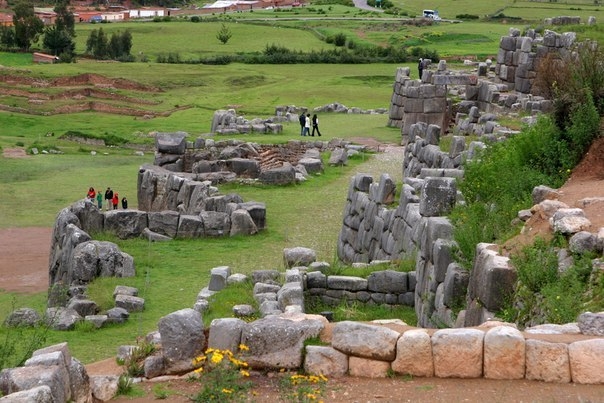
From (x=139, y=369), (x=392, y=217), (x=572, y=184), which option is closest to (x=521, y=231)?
(x=572, y=184)

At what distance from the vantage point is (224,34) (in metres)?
113

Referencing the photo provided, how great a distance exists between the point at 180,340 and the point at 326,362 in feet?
6.08

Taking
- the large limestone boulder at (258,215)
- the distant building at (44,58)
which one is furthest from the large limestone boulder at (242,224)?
the distant building at (44,58)

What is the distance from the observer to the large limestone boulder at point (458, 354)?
1403 centimetres

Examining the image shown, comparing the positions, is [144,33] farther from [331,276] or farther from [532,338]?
[532,338]

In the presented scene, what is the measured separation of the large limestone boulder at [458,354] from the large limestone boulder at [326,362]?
1.11 meters

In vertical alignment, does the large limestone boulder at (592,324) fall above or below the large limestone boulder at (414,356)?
above

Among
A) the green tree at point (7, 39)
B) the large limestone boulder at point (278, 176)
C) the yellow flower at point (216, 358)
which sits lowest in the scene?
the green tree at point (7, 39)

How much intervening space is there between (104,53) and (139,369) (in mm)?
89142

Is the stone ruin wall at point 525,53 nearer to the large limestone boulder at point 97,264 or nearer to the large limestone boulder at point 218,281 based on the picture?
the large limestone boulder at point 97,264

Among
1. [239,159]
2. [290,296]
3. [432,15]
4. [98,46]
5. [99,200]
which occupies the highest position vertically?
[290,296]

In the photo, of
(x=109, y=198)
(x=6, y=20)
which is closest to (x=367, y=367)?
(x=109, y=198)

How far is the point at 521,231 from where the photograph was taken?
19.4 metres

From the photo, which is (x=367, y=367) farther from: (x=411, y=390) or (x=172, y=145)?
(x=172, y=145)
